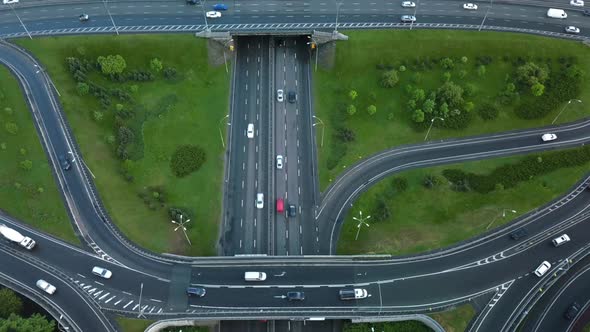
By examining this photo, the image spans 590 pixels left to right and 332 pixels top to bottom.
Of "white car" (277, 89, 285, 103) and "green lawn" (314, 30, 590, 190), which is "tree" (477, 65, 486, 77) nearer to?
"green lawn" (314, 30, 590, 190)

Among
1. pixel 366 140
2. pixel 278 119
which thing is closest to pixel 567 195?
pixel 366 140

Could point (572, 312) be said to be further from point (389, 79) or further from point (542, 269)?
point (389, 79)

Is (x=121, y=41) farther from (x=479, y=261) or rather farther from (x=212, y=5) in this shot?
(x=479, y=261)

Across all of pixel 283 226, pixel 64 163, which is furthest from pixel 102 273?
pixel 283 226

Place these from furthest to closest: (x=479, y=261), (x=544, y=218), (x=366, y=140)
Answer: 1. (x=366, y=140)
2. (x=544, y=218)
3. (x=479, y=261)

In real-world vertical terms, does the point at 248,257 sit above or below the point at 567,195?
below

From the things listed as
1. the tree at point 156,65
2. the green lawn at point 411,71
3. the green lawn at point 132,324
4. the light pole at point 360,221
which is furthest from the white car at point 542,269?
the tree at point 156,65

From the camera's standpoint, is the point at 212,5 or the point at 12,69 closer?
the point at 12,69
